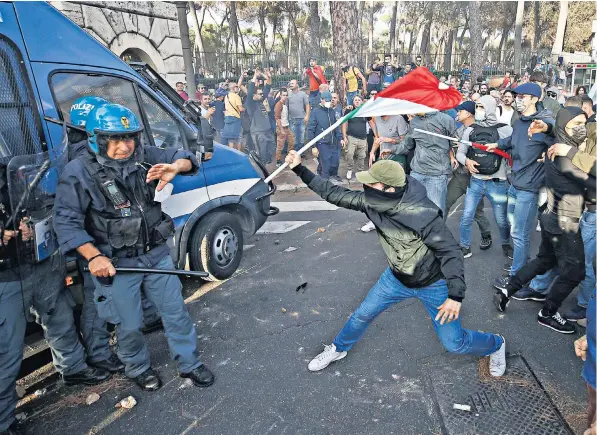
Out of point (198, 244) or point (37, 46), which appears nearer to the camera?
point (37, 46)

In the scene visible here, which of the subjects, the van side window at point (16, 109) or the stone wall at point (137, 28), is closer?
the van side window at point (16, 109)

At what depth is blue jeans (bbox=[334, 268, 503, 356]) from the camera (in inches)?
120

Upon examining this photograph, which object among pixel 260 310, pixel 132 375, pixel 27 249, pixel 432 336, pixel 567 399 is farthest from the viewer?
pixel 260 310

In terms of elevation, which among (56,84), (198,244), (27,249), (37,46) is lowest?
(198,244)

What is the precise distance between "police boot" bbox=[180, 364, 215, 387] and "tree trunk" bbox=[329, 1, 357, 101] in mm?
10116

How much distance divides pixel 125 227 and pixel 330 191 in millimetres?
1431

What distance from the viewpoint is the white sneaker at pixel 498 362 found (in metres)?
3.31

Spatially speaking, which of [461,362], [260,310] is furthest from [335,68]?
[461,362]

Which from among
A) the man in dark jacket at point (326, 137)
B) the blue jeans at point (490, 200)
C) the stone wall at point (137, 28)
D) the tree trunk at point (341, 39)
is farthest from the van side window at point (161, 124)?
the tree trunk at point (341, 39)

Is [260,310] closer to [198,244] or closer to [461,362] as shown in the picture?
[198,244]

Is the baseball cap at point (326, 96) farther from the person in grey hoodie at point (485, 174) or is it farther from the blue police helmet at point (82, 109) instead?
the blue police helmet at point (82, 109)

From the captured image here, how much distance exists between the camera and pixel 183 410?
317 centimetres

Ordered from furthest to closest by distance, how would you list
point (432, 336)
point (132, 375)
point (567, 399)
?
point (432, 336)
point (132, 375)
point (567, 399)

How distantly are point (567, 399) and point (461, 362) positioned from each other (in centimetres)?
72
